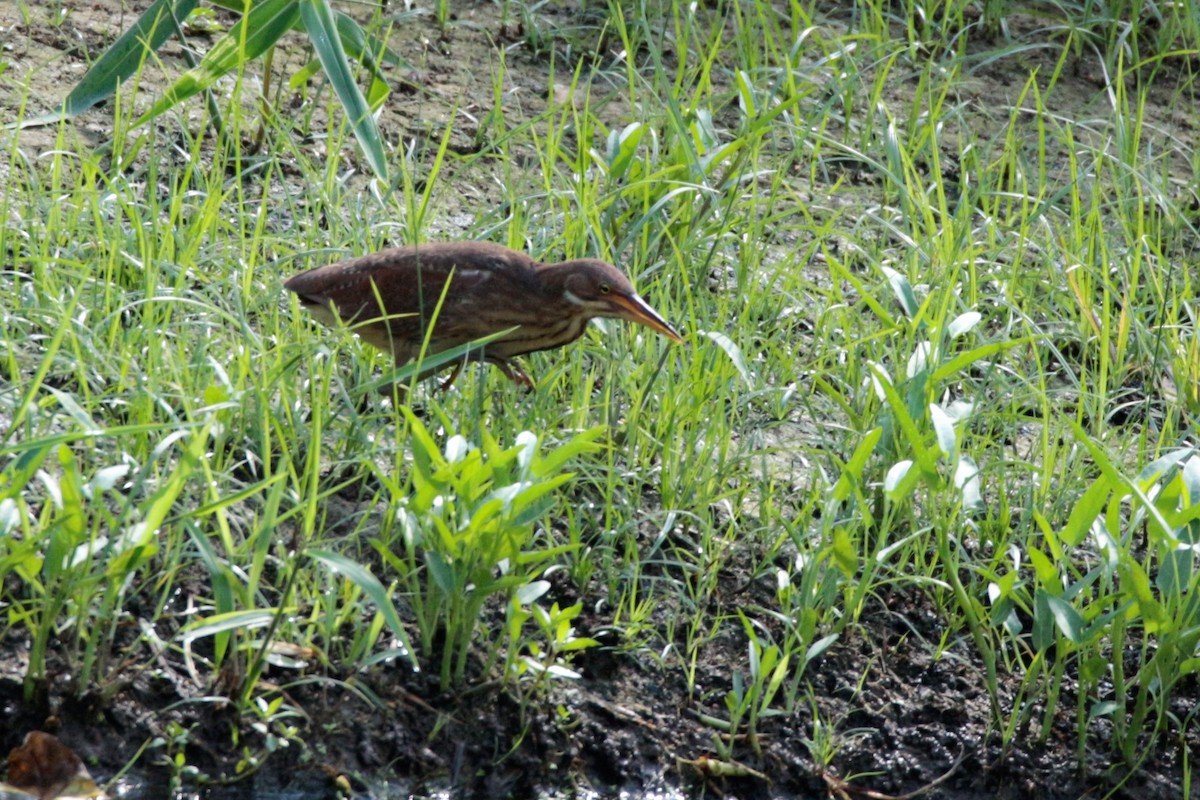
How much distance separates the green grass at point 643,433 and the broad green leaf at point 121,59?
0.65 feet

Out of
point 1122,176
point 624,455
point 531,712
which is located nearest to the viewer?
point 531,712

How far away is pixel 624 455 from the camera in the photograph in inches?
182

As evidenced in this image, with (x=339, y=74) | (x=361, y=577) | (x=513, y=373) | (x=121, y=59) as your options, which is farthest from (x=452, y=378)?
(x=121, y=59)

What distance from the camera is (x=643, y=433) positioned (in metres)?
4.55

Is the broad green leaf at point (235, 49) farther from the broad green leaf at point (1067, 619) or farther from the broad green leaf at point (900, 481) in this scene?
the broad green leaf at point (1067, 619)

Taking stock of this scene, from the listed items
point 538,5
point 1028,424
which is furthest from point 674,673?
point 538,5

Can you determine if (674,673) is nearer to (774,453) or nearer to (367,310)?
(774,453)

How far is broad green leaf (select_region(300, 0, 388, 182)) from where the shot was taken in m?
4.93

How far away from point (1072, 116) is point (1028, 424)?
2.25 metres

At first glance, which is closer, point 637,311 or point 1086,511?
point 1086,511

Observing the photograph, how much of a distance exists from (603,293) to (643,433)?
1.29 ft

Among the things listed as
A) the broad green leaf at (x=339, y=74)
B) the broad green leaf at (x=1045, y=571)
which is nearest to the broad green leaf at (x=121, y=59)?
the broad green leaf at (x=339, y=74)

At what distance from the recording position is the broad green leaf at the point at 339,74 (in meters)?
4.93

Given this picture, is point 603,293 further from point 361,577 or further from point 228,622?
point 228,622
